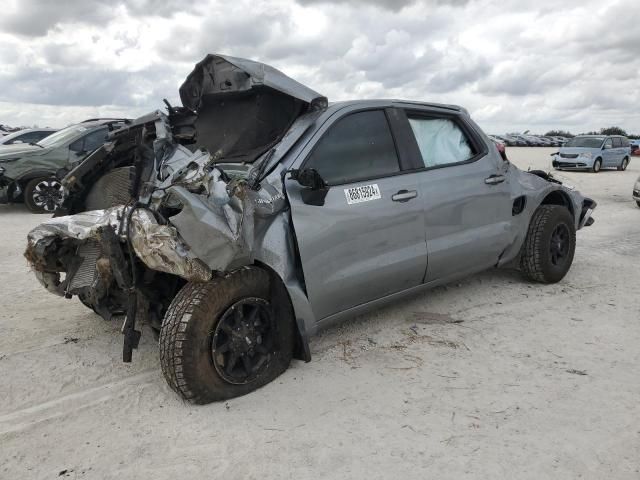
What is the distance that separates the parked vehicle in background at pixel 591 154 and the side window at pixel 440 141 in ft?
64.3

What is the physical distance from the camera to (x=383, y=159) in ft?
12.4

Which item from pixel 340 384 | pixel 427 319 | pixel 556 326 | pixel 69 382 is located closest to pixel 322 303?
pixel 340 384

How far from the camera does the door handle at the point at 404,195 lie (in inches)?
145

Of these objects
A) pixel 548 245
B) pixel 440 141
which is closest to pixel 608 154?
pixel 548 245

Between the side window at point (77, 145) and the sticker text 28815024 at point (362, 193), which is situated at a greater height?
the side window at point (77, 145)

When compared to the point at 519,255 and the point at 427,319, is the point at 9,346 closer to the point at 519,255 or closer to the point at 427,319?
the point at 427,319

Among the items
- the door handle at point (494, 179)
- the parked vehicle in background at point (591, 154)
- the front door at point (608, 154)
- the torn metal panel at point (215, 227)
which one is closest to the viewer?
the torn metal panel at point (215, 227)

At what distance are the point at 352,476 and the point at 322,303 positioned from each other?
1.17 meters

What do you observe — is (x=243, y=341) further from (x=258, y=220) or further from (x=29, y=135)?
(x=29, y=135)

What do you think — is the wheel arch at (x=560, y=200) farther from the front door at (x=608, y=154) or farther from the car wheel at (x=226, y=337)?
the front door at (x=608, y=154)

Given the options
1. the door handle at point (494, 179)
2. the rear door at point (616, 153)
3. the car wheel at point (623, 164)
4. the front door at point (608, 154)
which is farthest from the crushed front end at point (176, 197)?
the car wheel at point (623, 164)

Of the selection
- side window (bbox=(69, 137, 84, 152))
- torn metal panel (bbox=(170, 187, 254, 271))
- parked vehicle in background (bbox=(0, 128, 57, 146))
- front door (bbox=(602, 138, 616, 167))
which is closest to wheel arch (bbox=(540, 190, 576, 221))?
torn metal panel (bbox=(170, 187, 254, 271))

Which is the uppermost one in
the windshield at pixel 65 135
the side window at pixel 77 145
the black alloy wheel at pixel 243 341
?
the windshield at pixel 65 135

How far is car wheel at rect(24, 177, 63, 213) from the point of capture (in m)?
10.1
